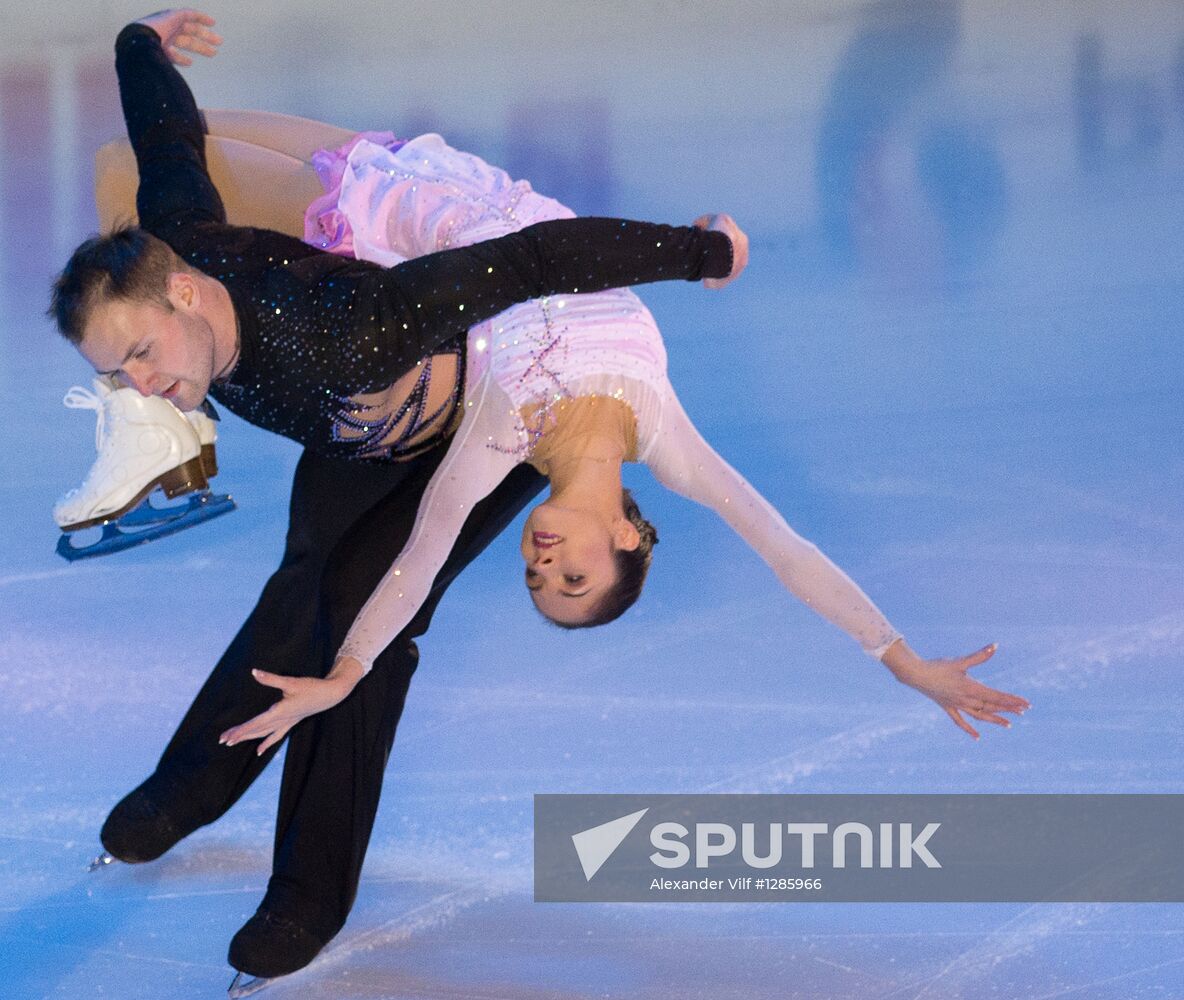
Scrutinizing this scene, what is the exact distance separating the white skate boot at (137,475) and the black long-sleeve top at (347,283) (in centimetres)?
33

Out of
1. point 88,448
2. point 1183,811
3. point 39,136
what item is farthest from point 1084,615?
point 39,136

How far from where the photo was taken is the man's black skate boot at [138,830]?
3123 mm

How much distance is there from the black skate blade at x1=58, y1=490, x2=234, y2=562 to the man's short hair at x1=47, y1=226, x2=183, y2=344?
0.74m

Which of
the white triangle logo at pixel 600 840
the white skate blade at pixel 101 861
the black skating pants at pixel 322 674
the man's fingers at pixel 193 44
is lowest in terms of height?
the white skate blade at pixel 101 861

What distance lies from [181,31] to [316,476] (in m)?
0.92

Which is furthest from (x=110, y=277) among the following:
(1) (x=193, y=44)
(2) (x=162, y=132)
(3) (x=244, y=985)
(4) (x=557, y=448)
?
(3) (x=244, y=985)

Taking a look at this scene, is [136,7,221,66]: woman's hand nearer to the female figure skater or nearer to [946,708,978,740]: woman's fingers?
the female figure skater

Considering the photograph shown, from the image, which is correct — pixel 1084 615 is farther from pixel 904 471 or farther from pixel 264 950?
pixel 264 950

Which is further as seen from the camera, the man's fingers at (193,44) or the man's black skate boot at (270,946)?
the man's fingers at (193,44)

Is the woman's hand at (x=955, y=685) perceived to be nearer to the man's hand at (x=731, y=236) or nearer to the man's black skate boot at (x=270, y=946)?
the man's hand at (x=731, y=236)

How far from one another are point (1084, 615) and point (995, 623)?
0.18m

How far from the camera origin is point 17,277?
13.9ft

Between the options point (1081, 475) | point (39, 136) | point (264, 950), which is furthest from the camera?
point (39, 136)

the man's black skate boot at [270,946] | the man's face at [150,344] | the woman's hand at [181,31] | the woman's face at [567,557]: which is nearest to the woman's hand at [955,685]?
the woman's face at [567,557]
